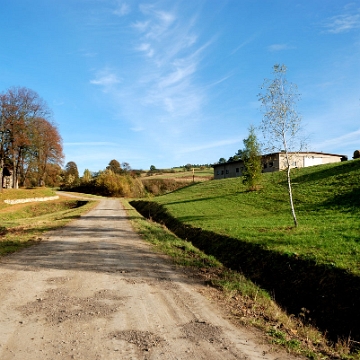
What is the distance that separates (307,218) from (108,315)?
1509 centimetres

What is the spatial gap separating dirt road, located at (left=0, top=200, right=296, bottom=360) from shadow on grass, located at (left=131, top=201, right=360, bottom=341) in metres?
2.59

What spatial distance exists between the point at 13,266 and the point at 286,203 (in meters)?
21.6

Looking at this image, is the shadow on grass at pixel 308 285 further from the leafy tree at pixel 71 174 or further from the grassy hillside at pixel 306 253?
the leafy tree at pixel 71 174

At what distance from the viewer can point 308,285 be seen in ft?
28.9

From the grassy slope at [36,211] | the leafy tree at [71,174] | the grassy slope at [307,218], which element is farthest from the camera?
the leafy tree at [71,174]

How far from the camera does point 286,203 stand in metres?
26.0

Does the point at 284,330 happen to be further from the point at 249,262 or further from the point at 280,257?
the point at 249,262

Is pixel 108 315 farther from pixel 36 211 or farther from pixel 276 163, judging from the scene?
pixel 276 163

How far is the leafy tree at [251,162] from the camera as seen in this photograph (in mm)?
34906

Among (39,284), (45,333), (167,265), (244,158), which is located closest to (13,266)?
(39,284)

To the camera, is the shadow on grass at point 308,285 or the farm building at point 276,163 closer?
the shadow on grass at point 308,285

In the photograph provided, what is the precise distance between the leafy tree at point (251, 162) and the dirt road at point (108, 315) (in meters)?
26.3

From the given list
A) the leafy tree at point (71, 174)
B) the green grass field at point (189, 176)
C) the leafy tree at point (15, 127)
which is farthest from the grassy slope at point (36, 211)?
the green grass field at point (189, 176)

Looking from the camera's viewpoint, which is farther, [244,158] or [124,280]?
[244,158]
